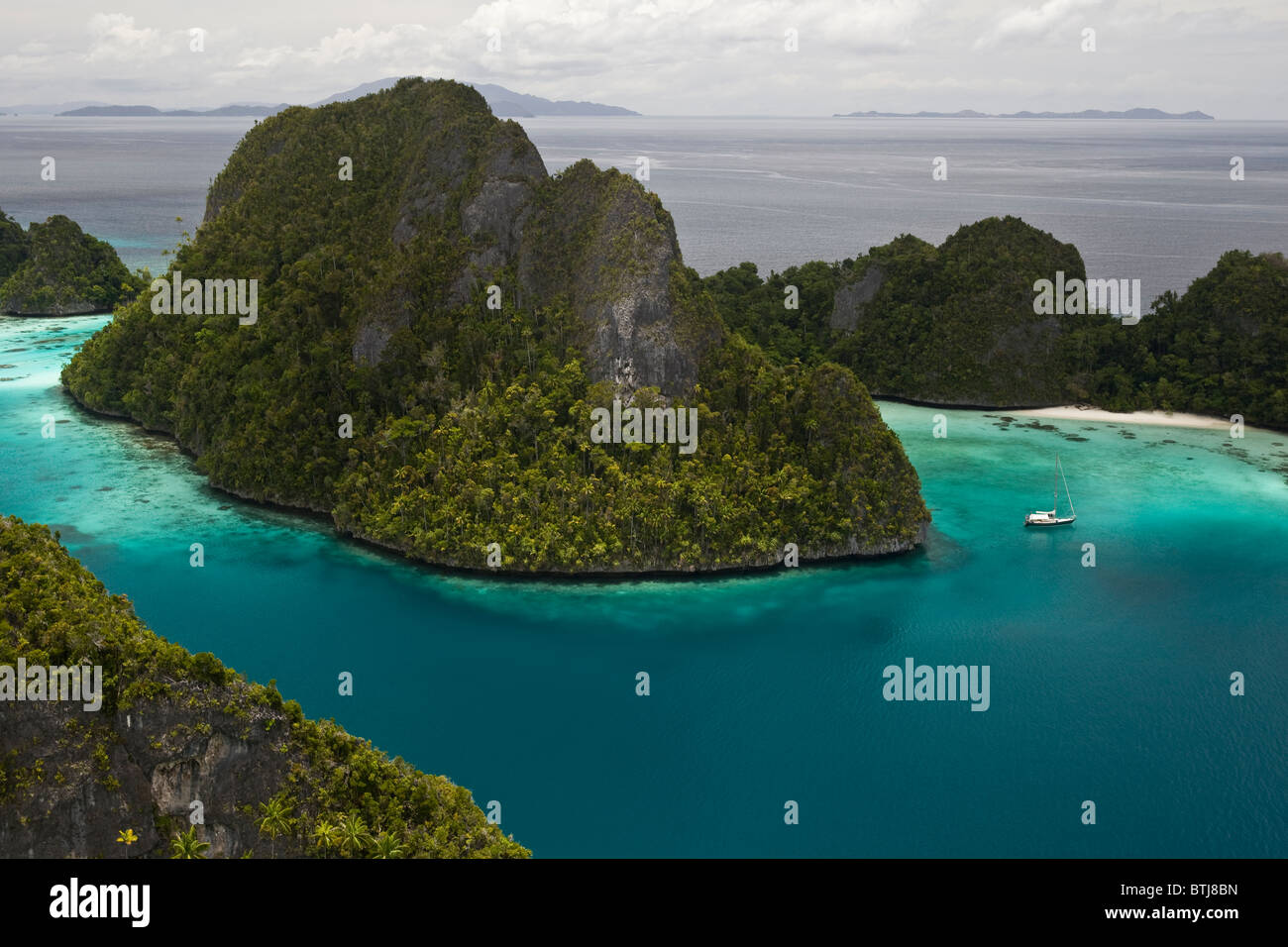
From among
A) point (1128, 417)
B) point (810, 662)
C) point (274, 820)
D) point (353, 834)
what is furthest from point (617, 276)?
point (1128, 417)

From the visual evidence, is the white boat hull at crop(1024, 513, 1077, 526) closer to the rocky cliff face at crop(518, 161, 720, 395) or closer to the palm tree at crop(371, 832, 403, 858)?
the rocky cliff face at crop(518, 161, 720, 395)

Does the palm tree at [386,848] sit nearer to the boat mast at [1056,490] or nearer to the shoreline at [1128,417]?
the boat mast at [1056,490]

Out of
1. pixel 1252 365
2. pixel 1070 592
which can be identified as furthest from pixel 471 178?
pixel 1252 365

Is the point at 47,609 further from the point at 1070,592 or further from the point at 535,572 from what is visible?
the point at 1070,592

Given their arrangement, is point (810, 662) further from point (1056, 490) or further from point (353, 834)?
point (1056, 490)

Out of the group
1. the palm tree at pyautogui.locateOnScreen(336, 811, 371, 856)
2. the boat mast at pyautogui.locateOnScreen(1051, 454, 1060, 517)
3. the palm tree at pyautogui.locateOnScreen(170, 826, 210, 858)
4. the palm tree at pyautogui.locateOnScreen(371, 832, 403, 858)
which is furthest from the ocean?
the palm tree at pyautogui.locateOnScreen(170, 826, 210, 858)

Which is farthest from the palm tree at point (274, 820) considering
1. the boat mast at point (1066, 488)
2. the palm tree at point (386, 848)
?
the boat mast at point (1066, 488)

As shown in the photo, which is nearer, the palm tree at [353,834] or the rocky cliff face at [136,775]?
the palm tree at [353,834]
